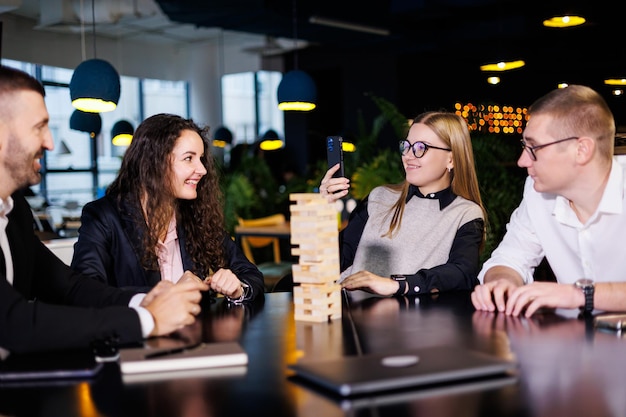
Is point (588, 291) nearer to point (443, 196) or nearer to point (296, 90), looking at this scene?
point (443, 196)

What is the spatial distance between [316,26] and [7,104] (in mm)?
10069

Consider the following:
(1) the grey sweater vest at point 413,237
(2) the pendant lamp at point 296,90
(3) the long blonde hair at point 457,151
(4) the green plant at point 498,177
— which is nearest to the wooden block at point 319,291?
(1) the grey sweater vest at point 413,237

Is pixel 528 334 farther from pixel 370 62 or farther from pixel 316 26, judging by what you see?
pixel 370 62

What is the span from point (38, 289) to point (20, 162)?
53 cm

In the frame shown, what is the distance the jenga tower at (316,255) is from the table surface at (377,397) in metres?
0.06

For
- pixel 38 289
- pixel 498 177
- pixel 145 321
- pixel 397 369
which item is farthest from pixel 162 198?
pixel 498 177

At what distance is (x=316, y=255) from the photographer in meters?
2.04

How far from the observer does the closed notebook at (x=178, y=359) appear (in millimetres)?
1579

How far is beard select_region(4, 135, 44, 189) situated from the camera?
199 centimetres

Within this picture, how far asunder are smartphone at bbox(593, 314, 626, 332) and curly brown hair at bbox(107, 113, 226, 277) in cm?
158

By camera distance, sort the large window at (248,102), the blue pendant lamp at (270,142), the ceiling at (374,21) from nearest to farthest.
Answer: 1. the ceiling at (374,21)
2. the blue pendant lamp at (270,142)
3. the large window at (248,102)

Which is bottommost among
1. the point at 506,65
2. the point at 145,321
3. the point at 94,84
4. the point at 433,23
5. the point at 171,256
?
the point at 145,321

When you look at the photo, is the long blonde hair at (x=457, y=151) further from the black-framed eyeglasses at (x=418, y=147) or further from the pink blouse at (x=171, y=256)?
the pink blouse at (x=171, y=256)

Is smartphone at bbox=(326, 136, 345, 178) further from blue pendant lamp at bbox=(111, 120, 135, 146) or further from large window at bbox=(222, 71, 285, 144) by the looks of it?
large window at bbox=(222, 71, 285, 144)
